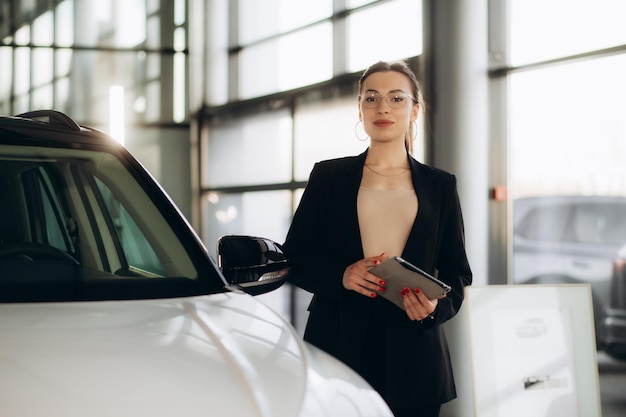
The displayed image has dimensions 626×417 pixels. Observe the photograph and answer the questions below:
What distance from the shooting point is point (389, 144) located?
85.7 inches

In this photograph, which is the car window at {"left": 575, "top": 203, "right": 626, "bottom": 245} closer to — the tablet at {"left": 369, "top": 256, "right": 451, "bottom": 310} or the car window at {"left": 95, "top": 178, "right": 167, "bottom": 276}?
the tablet at {"left": 369, "top": 256, "right": 451, "bottom": 310}

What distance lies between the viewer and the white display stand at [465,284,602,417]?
2.82 meters

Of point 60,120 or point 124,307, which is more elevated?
point 60,120

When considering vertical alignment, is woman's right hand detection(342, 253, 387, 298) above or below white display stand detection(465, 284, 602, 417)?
above

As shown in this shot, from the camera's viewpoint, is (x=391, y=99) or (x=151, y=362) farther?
(x=391, y=99)

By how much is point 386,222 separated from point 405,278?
256mm

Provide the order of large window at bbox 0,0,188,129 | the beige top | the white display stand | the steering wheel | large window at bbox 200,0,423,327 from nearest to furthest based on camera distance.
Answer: the steering wheel, the beige top, the white display stand, large window at bbox 200,0,423,327, large window at bbox 0,0,188,129

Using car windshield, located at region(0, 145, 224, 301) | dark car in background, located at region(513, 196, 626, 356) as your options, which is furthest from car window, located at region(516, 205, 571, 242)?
car windshield, located at region(0, 145, 224, 301)

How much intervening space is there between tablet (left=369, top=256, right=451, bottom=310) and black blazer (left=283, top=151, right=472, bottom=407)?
5.4 inches

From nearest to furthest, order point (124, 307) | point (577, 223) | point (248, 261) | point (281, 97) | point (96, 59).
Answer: point (124, 307)
point (248, 261)
point (577, 223)
point (281, 97)
point (96, 59)

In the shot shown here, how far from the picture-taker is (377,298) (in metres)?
2.12

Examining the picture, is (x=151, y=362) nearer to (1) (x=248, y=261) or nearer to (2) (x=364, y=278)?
(1) (x=248, y=261)

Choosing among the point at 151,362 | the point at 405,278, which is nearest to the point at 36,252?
the point at 151,362

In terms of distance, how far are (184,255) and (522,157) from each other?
3.84m
